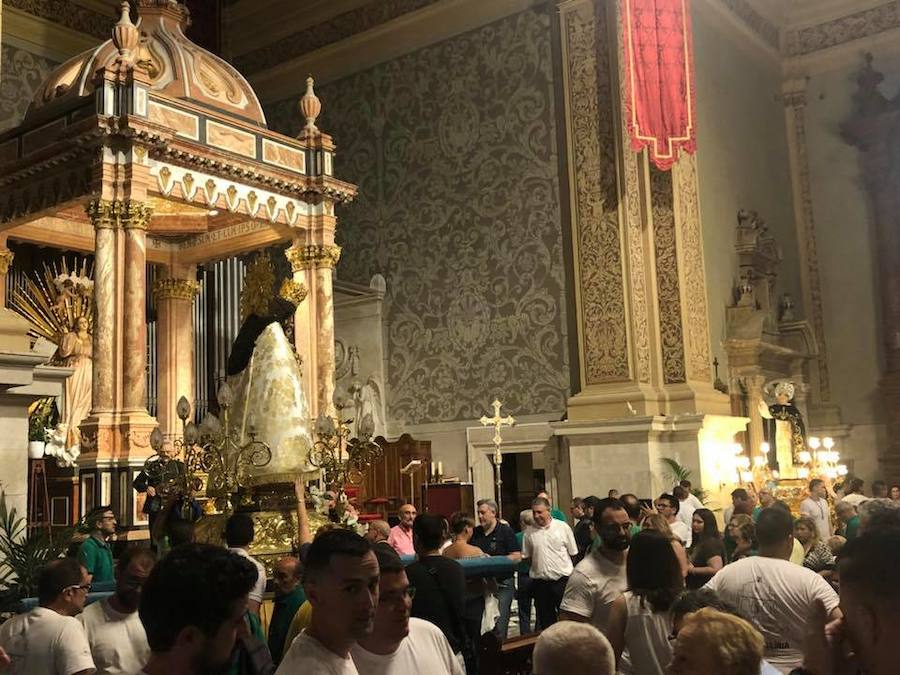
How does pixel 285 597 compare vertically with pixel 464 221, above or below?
below

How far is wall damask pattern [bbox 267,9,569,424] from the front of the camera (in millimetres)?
15836

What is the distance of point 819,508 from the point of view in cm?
1051

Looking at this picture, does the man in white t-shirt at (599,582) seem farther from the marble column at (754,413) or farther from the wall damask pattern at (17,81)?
the wall damask pattern at (17,81)

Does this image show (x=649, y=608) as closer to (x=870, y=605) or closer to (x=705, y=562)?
(x=870, y=605)

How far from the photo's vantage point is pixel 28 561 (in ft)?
17.8

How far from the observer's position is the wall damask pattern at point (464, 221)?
1584cm

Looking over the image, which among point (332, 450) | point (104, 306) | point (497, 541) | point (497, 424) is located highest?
point (104, 306)

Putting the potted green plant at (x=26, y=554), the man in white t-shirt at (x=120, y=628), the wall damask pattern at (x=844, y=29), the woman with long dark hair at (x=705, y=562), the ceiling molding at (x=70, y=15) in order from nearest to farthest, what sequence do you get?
the man in white t-shirt at (x=120, y=628) < the potted green plant at (x=26, y=554) < the woman with long dark hair at (x=705, y=562) < the ceiling molding at (x=70, y=15) < the wall damask pattern at (x=844, y=29)

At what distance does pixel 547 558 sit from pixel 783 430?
882 centimetres

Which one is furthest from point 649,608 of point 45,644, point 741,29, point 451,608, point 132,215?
point 741,29

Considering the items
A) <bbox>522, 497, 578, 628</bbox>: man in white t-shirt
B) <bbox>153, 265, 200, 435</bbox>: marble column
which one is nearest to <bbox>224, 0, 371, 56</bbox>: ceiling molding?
<bbox>153, 265, 200, 435</bbox>: marble column

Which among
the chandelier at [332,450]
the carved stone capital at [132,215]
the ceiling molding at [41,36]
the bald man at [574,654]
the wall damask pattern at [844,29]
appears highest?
the wall damask pattern at [844,29]

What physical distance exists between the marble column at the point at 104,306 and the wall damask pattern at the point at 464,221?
6395 mm

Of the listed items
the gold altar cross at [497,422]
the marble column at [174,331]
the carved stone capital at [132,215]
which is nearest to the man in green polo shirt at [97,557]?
the carved stone capital at [132,215]
